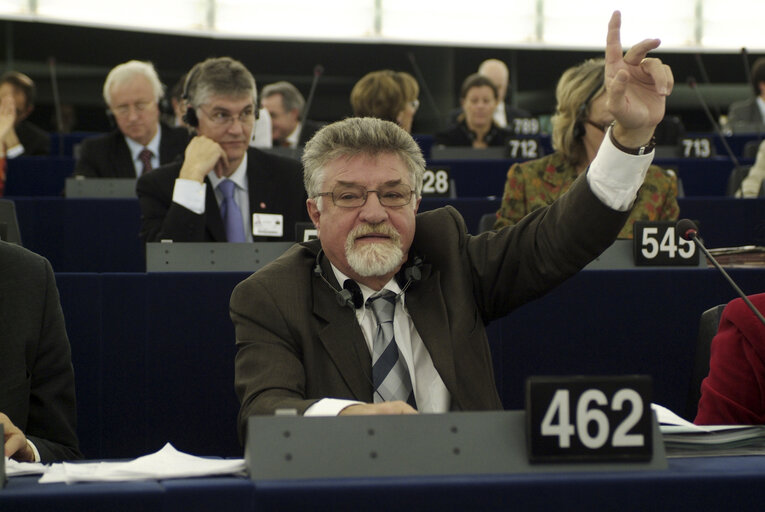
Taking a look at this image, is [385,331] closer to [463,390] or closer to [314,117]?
[463,390]

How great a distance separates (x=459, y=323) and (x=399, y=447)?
0.72m

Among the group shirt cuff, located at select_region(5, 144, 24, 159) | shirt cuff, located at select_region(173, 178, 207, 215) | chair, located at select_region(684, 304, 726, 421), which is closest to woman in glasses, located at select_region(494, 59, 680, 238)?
shirt cuff, located at select_region(173, 178, 207, 215)

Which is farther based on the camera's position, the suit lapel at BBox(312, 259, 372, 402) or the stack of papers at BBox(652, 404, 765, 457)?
the suit lapel at BBox(312, 259, 372, 402)

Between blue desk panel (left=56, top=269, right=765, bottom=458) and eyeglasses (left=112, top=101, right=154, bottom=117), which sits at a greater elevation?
eyeglasses (left=112, top=101, right=154, bottom=117)

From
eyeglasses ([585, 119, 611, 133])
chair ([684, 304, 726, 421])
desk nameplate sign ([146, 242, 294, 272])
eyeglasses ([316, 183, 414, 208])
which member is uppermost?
eyeglasses ([585, 119, 611, 133])

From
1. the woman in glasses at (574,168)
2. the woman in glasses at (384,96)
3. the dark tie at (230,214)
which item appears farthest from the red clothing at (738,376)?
the woman in glasses at (384,96)

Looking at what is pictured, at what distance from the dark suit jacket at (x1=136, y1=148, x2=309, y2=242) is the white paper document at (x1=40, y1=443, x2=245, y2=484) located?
6.79 ft

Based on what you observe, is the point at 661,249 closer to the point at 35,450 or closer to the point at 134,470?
the point at 35,450

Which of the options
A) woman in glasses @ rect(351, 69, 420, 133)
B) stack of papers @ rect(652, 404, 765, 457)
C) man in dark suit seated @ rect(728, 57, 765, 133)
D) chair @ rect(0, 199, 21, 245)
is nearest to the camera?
stack of papers @ rect(652, 404, 765, 457)

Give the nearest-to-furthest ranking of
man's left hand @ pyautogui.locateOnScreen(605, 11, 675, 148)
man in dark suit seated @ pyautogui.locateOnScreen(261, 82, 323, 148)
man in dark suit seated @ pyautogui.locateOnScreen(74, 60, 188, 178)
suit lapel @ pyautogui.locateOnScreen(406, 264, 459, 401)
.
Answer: man's left hand @ pyautogui.locateOnScreen(605, 11, 675, 148), suit lapel @ pyautogui.locateOnScreen(406, 264, 459, 401), man in dark suit seated @ pyautogui.locateOnScreen(74, 60, 188, 178), man in dark suit seated @ pyautogui.locateOnScreen(261, 82, 323, 148)

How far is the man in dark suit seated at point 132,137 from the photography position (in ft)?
16.2

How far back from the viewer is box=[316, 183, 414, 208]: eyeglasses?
191cm

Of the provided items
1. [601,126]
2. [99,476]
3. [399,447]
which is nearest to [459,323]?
[399,447]

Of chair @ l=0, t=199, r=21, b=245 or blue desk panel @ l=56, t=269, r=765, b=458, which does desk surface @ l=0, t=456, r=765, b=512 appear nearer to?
blue desk panel @ l=56, t=269, r=765, b=458
